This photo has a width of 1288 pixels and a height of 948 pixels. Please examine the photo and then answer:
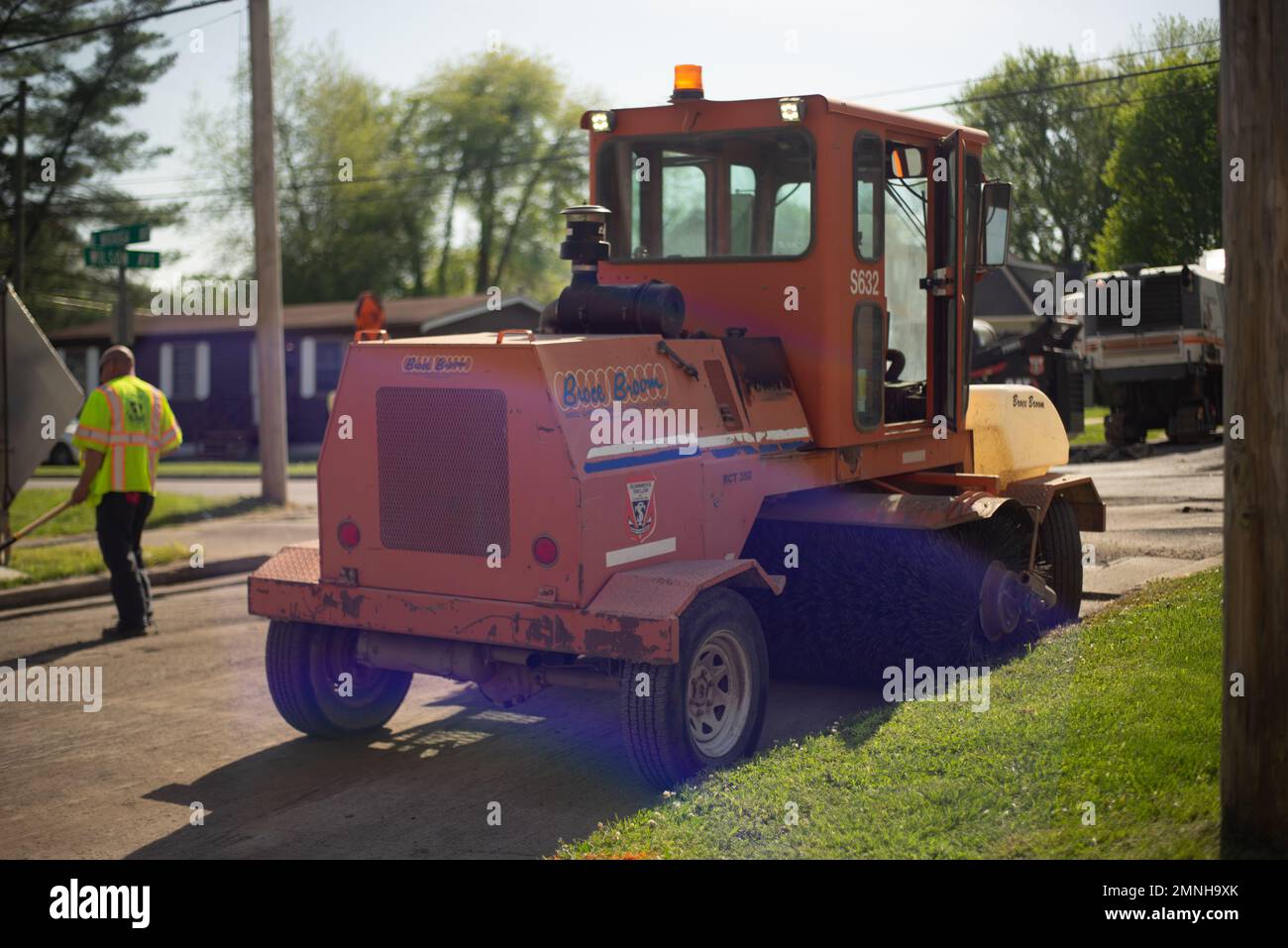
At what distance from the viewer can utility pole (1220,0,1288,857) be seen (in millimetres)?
4574

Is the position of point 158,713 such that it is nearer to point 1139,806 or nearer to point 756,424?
point 756,424

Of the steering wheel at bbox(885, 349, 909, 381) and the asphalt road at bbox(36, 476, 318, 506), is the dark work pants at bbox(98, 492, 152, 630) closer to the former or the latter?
the steering wheel at bbox(885, 349, 909, 381)

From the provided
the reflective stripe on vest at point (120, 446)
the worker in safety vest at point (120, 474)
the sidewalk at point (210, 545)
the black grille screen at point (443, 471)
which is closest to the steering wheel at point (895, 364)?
the black grille screen at point (443, 471)

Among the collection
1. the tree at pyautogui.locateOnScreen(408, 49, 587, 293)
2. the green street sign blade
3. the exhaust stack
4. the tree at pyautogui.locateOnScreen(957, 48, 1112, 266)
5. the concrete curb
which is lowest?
the concrete curb

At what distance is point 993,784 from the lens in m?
5.45

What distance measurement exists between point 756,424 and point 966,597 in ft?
5.12

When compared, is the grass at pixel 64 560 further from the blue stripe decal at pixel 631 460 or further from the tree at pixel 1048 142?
the tree at pixel 1048 142

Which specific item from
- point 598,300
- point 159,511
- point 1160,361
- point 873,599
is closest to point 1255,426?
point 873,599

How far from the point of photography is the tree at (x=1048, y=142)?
61.8 feet

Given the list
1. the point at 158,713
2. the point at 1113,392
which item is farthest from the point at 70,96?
the point at 158,713

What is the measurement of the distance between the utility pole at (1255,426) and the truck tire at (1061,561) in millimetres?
4205

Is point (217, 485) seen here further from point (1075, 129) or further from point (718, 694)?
point (718, 694)

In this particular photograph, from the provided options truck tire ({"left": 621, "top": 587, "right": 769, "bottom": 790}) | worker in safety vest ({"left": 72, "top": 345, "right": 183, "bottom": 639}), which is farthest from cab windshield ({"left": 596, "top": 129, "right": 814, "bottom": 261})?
worker in safety vest ({"left": 72, "top": 345, "right": 183, "bottom": 639})

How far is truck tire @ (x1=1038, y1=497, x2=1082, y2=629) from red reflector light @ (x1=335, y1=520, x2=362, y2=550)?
4451 millimetres
